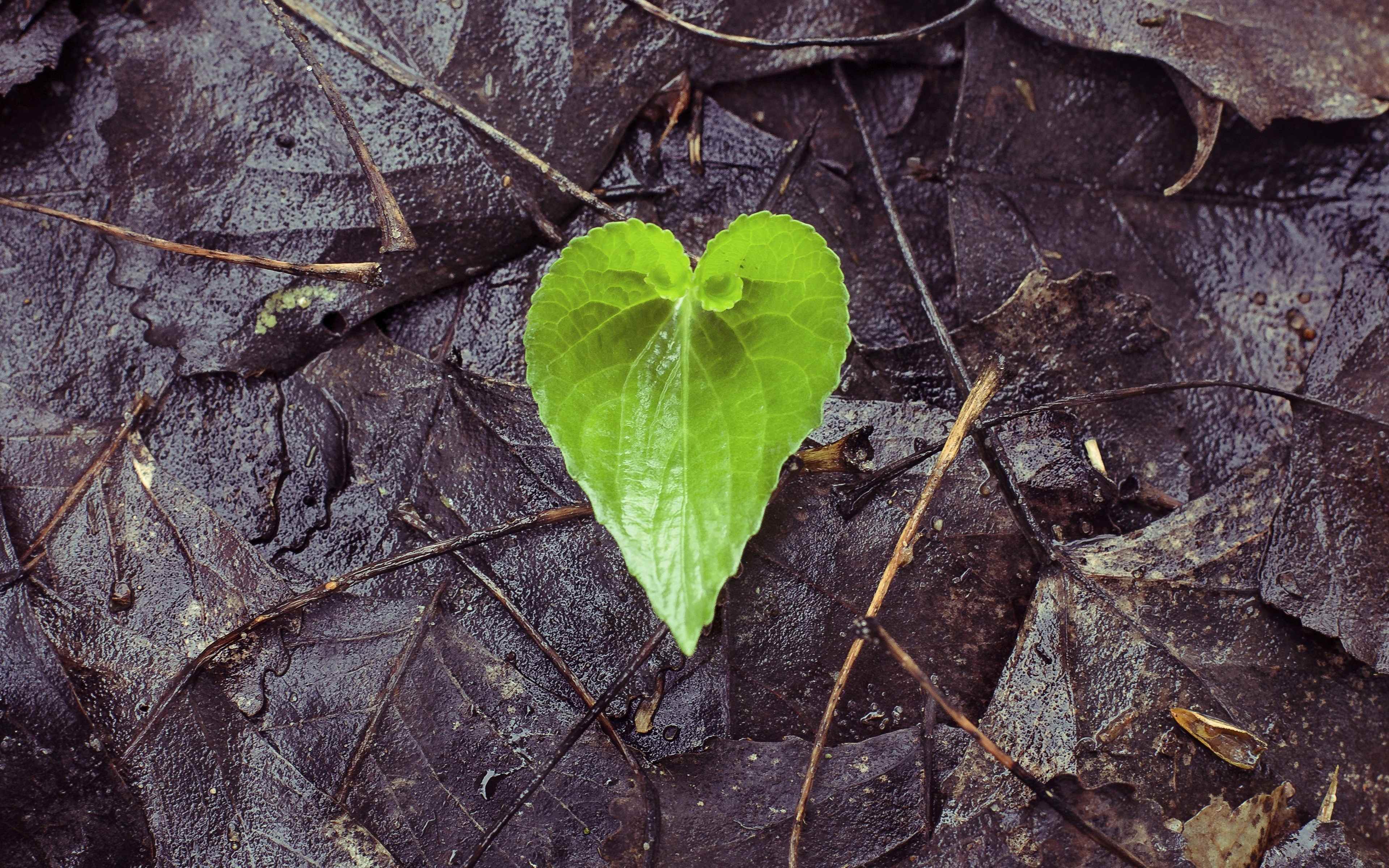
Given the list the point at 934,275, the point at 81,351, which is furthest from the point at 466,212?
the point at 934,275

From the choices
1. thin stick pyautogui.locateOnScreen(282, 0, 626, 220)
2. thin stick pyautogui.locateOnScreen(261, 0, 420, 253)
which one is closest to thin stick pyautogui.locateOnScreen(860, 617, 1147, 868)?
thin stick pyautogui.locateOnScreen(282, 0, 626, 220)

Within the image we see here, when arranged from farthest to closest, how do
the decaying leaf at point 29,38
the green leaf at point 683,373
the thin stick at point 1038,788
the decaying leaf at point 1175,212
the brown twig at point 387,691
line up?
the decaying leaf at point 1175,212, the decaying leaf at point 29,38, the brown twig at point 387,691, the thin stick at point 1038,788, the green leaf at point 683,373

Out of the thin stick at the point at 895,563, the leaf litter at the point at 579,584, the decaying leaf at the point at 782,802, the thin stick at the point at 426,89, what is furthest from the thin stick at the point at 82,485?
the thin stick at the point at 895,563

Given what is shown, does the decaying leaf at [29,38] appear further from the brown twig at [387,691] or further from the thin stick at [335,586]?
the brown twig at [387,691]

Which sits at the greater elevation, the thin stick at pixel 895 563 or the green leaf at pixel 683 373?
the green leaf at pixel 683 373

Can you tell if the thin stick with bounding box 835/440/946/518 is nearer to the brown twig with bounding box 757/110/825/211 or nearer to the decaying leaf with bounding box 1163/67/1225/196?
the brown twig with bounding box 757/110/825/211

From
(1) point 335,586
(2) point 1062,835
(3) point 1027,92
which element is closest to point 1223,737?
(2) point 1062,835

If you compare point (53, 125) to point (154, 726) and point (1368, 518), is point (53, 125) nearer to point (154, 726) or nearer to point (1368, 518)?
point (154, 726)
